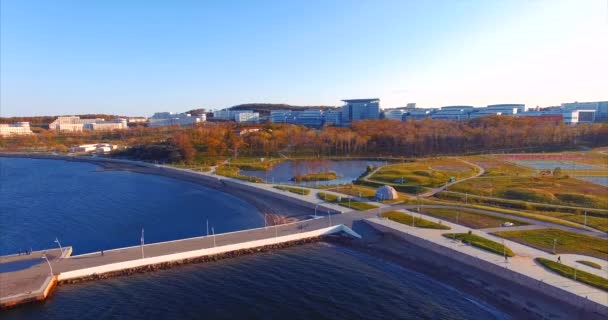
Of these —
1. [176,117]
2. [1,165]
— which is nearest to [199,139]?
[1,165]

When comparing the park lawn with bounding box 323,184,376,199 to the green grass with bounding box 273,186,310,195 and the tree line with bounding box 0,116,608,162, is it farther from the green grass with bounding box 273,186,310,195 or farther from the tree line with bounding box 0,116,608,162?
the tree line with bounding box 0,116,608,162

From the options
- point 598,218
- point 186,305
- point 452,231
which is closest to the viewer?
point 186,305

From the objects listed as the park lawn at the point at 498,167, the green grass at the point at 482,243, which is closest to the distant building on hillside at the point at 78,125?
the park lawn at the point at 498,167

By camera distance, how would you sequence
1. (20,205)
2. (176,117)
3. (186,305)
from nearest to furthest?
(186,305), (20,205), (176,117)

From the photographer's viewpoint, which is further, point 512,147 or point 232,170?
point 512,147

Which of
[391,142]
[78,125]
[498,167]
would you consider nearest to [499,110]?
[391,142]

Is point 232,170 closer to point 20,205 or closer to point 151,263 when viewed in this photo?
point 20,205

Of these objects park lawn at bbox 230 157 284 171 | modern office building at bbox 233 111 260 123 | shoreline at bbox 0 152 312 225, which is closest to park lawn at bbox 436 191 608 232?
shoreline at bbox 0 152 312 225
